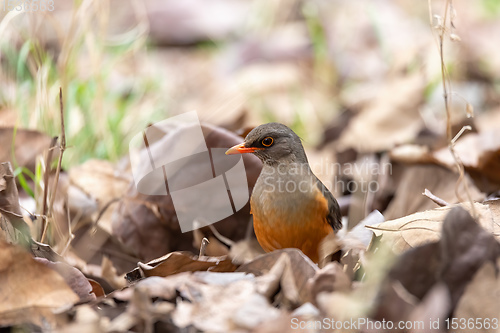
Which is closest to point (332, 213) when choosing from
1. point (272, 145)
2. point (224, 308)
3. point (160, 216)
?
point (272, 145)

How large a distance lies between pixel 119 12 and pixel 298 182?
5096mm

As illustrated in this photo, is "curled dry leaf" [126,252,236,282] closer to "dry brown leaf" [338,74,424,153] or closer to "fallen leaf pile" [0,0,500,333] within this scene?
"fallen leaf pile" [0,0,500,333]

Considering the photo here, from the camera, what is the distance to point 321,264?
6.88 feet

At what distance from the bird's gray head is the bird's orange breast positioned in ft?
0.85

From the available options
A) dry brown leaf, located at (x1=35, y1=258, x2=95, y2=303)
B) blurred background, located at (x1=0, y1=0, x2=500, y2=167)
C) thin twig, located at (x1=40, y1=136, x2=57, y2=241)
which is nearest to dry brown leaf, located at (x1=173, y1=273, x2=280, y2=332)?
dry brown leaf, located at (x1=35, y1=258, x2=95, y2=303)

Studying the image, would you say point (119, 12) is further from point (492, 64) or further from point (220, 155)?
point (220, 155)

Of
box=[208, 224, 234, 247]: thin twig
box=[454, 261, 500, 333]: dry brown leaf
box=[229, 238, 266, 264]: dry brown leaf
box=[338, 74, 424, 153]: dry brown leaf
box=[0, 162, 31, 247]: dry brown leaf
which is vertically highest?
box=[0, 162, 31, 247]: dry brown leaf

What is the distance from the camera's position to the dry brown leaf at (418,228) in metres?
1.88

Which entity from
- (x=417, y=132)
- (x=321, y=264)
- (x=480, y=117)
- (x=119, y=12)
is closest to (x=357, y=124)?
(x=417, y=132)

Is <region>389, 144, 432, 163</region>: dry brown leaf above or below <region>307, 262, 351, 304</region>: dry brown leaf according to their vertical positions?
below

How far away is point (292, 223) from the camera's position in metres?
2.27

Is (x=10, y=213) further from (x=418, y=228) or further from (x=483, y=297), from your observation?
(x=483, y=297)

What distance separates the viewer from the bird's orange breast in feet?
7.46

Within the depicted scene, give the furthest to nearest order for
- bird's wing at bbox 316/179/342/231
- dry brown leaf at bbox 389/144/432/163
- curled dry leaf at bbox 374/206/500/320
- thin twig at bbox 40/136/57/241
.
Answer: dry brown leaf at bbox 389/144/432/163, bird's wing at bbox 316/179/342/231, thin twig at bbox 40/136/57/241, curled dry leaf at bbox 374/206/500/320
